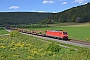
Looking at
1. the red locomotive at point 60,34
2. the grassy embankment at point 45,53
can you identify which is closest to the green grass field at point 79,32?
the red locomotive at point 60,34

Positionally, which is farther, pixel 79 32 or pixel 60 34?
pixel 79 32

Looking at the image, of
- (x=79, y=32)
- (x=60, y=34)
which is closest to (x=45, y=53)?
(x=60, y=34)

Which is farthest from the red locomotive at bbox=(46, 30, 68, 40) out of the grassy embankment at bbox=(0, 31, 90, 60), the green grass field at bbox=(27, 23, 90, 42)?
the grassy embankment at bbox=(0, 31, 90, 60)

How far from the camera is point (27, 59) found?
21.9m

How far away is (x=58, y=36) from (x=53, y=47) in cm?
2788

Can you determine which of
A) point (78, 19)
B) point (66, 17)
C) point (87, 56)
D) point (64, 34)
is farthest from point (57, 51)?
point (66, 17)

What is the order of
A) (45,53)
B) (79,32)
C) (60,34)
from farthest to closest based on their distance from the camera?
(79,32) → (60,34) → (45,53)

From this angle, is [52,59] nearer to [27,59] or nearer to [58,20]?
[27,59]

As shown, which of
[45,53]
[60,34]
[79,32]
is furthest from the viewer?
[79,32]

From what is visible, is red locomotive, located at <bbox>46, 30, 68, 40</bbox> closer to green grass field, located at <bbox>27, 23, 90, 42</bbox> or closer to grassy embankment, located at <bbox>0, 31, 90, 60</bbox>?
green grass field, located at <bbox>27, 23, 90, 42</bbox>

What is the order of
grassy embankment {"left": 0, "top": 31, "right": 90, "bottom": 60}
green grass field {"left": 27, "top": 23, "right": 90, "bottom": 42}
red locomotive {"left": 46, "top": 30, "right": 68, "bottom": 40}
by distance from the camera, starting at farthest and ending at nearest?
green grass field {"left": 27, "top": 23, "right": 90, "bottom": 42}
red locomotive {"left": 46, "top": 30, "right": 68, "bottom": 40}
grassy embankment {"left": 0, "top": 31, "right": 90, "bottom": 60}

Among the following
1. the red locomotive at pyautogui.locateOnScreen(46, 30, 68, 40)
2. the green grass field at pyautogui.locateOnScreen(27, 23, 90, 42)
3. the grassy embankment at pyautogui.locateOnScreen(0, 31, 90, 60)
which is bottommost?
the green grass field at pyautogui.locateOnScreen(27, 23, 90, 42)

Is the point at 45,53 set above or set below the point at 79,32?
above

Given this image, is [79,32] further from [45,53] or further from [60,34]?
[45,53]
